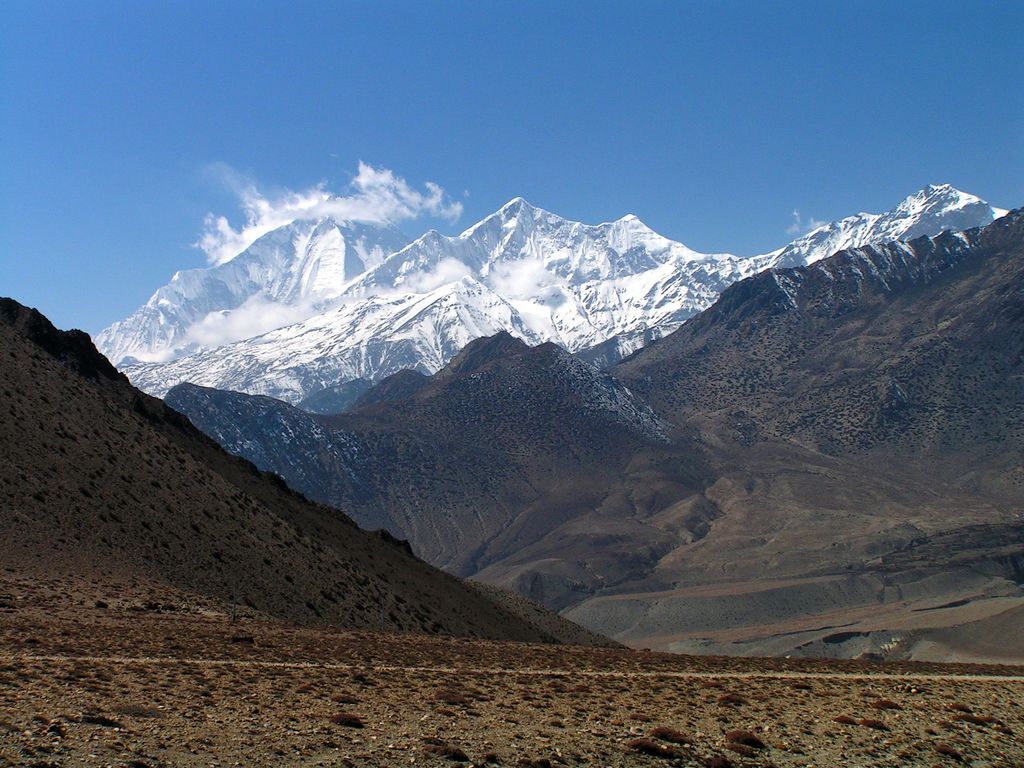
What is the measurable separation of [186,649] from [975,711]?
25876 millimetres

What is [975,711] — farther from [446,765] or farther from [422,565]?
[422,565]

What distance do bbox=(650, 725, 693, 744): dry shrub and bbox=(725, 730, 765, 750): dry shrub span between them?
1247 mm

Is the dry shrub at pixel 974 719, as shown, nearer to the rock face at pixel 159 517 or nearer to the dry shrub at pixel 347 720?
the dry shrub at pixel 347 720

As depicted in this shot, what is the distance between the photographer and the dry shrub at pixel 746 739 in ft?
89.1

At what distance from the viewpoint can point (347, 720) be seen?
82.6 feet

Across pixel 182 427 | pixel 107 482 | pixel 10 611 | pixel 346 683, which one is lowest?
pixel 346 683

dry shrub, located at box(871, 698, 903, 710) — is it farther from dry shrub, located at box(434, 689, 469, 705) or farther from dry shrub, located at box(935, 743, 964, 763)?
dry shrub, located at box(434, 689, 469, 705)

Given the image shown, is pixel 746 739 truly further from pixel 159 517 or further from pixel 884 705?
pixel 159 517

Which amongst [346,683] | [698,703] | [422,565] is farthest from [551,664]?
[422,565]

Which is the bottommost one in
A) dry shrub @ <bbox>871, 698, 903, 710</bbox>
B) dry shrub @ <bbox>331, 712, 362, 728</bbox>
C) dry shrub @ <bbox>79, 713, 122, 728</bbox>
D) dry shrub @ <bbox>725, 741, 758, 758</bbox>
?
dry shrub @ <bbox>871, 698, 903, 710</bbox>

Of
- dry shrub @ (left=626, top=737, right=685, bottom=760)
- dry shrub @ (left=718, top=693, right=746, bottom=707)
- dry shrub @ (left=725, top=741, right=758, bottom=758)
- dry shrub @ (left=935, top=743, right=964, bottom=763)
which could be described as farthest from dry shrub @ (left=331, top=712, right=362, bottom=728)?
dry shrub @ (left=935, top=743, right=964, bottom=763)

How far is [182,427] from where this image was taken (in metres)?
88.3

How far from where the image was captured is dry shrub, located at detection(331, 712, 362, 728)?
25047 mm

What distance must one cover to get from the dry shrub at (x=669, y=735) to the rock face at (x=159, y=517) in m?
31.2
